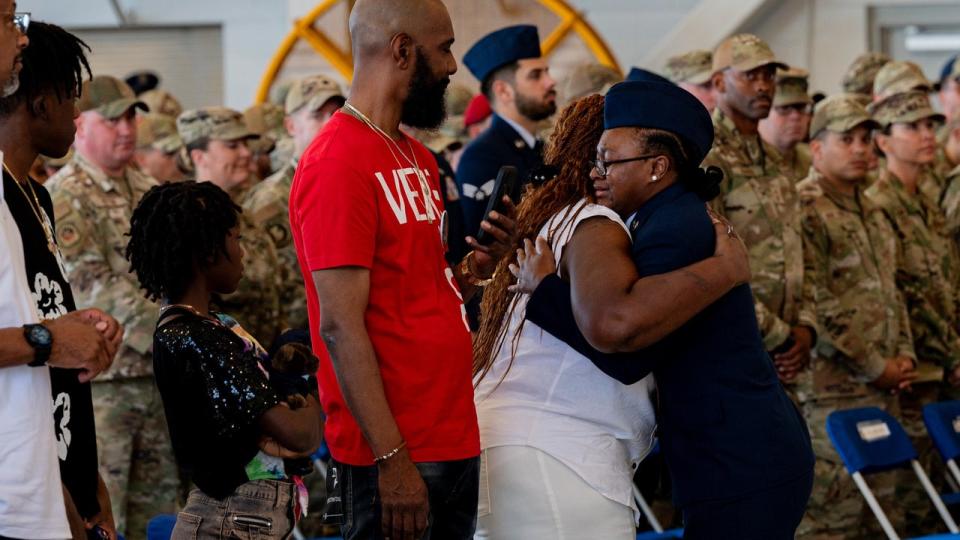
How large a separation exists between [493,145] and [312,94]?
124 cm

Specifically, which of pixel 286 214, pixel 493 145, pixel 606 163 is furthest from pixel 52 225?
pixel 286 214

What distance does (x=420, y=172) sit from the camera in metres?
2.82

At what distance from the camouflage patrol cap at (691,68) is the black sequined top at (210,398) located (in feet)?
12.7

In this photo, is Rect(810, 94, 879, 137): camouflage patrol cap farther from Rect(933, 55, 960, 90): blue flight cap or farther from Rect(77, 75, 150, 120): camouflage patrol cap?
Rect(77, 75, 150, 120): camouflage patrol cap

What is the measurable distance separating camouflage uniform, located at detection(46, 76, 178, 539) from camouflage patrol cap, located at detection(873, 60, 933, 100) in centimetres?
388

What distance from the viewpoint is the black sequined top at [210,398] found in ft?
9.20

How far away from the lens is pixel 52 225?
8.61 ft

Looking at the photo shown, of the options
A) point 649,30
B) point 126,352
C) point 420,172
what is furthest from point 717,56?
point 649,30

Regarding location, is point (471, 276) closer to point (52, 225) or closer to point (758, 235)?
point (52, 225)

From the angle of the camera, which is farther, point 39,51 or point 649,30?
point 649,30

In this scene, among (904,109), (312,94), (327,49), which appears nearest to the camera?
(312,94)

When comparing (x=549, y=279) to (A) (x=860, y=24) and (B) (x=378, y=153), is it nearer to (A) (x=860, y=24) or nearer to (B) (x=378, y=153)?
(B) (x=378, y=153)

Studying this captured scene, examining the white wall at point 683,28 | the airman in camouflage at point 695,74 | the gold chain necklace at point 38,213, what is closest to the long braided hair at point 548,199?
the gold chain necklace at point 38,213

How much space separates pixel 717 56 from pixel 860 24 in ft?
23.8
